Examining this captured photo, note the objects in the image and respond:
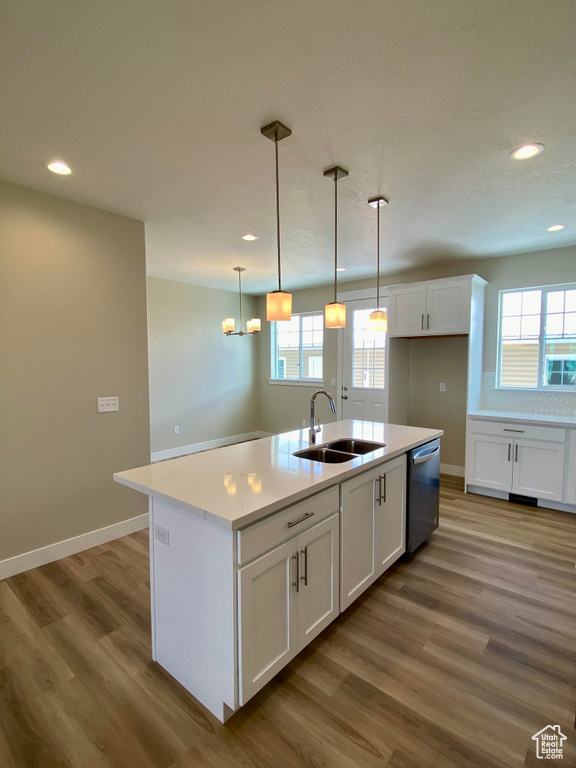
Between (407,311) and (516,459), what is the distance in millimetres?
2040

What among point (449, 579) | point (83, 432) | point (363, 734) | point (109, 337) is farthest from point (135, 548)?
point (449, 579)

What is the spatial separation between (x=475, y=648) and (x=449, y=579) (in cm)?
63

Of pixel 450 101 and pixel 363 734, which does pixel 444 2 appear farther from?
pixel 363 734

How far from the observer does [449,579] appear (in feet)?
8.37

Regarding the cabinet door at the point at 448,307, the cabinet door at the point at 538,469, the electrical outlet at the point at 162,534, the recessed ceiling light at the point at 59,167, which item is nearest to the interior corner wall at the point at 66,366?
the recessed ceiling light at the point at 59,167

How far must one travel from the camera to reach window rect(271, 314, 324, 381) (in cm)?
634

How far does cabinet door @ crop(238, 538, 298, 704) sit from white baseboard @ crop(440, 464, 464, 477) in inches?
147

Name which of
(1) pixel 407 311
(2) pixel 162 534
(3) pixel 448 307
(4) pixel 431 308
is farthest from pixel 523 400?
(2) pixel 162 534

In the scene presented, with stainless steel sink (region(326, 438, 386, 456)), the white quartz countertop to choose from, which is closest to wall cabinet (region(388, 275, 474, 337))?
the white quartz countertop

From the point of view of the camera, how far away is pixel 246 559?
1.45 meters

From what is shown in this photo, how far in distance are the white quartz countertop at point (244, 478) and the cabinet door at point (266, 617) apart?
234 millimetres

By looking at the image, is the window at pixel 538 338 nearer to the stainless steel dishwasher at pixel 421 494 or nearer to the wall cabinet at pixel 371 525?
the stainless steel dishwasher at pixel 421 494

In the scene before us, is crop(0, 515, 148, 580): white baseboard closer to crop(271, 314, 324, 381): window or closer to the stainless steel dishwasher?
the stainless steel dishwasher

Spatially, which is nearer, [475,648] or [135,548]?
[475,648]
